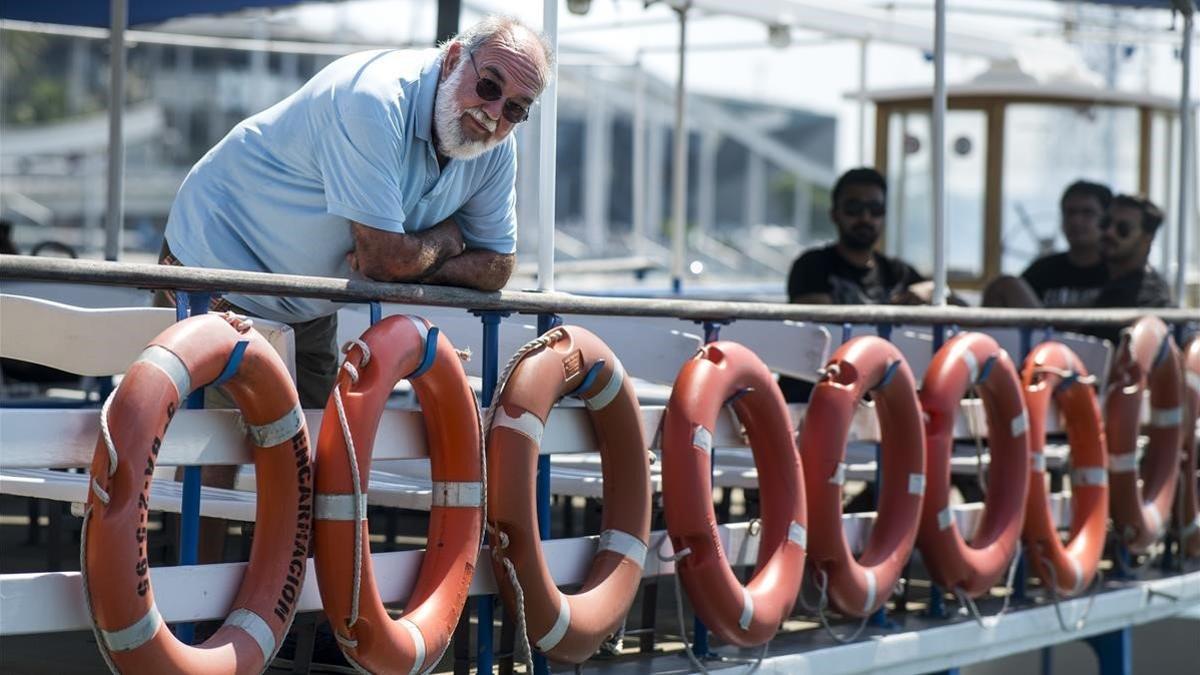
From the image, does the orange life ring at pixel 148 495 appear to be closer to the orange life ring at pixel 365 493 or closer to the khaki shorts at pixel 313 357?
the orange life ring at pixel 365 493

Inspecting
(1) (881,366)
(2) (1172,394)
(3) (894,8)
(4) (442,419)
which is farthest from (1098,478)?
(3) (894,8)

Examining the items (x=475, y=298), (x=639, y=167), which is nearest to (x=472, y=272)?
(x=475, y=298)

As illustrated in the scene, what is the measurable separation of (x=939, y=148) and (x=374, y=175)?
84.9 inches

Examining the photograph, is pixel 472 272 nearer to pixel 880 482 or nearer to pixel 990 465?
pixel 880 482

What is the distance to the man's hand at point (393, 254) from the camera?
3.49 m

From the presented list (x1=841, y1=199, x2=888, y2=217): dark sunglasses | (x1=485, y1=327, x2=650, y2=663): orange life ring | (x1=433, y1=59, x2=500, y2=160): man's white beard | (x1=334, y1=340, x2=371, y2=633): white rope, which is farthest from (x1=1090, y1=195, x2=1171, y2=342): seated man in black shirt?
(x1=334, y1=340, x2=371, y2=633): white rope

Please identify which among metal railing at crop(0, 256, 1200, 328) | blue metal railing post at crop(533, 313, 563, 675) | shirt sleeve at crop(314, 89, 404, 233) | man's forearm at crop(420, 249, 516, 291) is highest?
shirt sleeve at crop(314, 89, 404, 233)

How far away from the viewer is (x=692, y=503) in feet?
13.1

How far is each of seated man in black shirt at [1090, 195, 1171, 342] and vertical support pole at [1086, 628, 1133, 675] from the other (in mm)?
1445

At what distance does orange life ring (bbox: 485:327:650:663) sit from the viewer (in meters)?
3.57

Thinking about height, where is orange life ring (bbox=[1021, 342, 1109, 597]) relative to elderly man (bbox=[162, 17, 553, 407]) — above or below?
below

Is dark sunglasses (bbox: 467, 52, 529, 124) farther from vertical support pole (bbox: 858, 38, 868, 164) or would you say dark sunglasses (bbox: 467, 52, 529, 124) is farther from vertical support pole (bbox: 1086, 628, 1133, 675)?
vertical support pole (bbox: 858, 38, 868, 164)

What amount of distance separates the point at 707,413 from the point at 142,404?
5.05ft

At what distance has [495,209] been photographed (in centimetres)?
385
